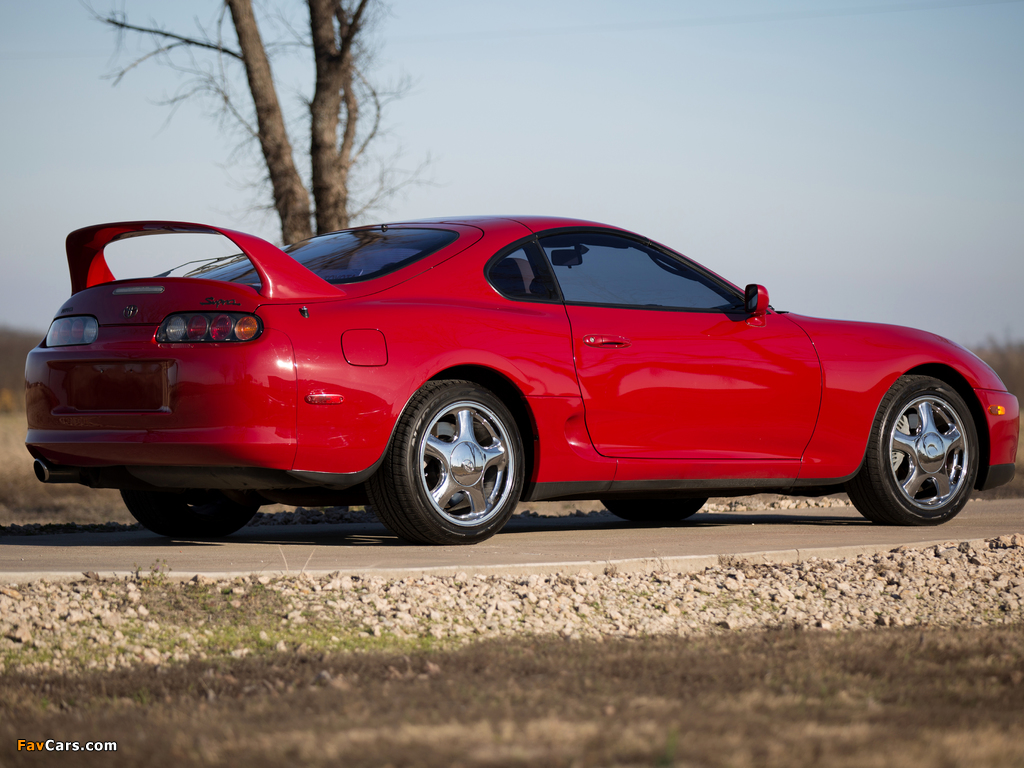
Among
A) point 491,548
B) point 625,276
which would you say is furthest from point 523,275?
point 491,548

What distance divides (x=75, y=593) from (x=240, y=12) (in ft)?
31.7

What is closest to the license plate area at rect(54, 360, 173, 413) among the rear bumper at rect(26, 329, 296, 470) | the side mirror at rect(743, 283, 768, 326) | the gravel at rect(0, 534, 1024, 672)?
the rear bumper at rect(26, 329, 296, 470)

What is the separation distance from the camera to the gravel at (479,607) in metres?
3.99

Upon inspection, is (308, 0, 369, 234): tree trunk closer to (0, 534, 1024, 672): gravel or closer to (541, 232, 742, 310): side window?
(541, 232, 742, 310): side window

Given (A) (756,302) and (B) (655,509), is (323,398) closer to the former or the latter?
(A) (756,302)

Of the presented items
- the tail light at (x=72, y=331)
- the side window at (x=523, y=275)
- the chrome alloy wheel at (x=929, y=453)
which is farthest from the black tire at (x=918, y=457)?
the tail light at (x=72, y=331)

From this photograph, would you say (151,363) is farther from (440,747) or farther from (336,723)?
(440,747)

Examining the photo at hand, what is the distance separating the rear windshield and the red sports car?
0.02m

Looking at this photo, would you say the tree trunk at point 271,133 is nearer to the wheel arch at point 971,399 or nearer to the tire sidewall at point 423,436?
the wheel arch at point 971,399

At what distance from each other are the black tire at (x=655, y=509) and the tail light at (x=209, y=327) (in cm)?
367

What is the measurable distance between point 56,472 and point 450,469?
180cm

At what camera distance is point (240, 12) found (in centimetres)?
1278

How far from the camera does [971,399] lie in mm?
7246

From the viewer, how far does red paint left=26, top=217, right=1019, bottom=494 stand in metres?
5.05
